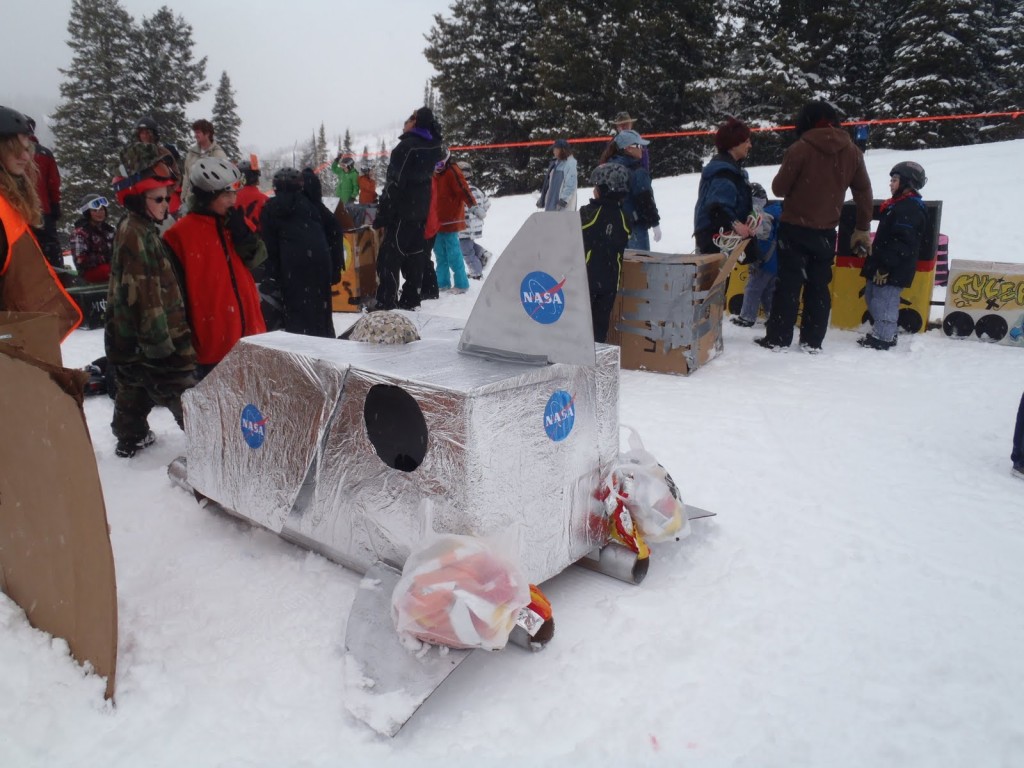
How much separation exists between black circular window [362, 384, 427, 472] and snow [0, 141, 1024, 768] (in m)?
0.64

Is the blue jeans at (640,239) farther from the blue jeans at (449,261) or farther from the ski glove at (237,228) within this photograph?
the ski glove at (237,228)

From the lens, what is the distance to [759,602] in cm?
282

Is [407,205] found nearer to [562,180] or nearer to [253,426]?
[562,180]

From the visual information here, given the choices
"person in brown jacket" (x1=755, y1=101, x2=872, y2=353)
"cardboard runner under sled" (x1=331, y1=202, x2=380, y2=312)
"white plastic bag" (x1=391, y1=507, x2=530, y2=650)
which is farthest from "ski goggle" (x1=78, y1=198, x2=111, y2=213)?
"white plastic bag" (x1=391, y1=507, x2=530, y2=650)

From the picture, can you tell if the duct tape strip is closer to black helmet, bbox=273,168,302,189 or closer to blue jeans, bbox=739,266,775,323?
blue jeans, bbox=739,266,775,323

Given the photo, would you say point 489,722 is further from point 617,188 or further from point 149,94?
point 149,94

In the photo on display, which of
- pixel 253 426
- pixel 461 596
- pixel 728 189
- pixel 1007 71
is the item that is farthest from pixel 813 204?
pixel 1007 71

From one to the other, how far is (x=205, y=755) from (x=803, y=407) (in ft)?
14.7

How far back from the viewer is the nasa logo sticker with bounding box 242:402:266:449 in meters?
3.05

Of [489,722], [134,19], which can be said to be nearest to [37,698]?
[489,722]

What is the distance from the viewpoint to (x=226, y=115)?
115 ft

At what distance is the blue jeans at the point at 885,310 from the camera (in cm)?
667

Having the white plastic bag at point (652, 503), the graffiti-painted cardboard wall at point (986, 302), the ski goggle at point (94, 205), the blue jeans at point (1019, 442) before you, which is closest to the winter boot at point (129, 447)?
the white plastic bag at point (652, 503)

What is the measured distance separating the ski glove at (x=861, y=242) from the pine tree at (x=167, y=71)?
29.7 m
